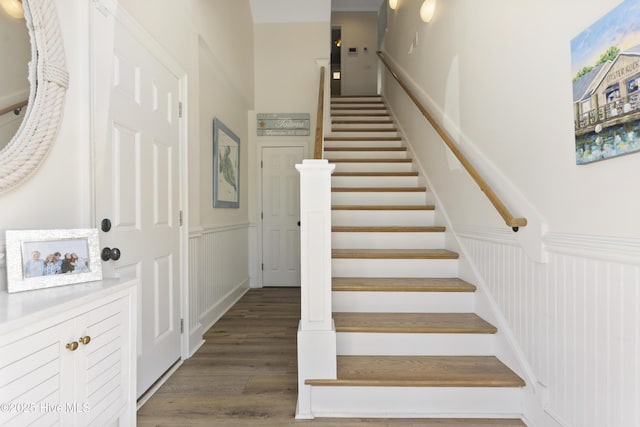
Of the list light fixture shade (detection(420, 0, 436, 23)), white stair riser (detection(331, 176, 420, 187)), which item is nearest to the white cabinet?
white stair riser (detection(331, 176, 420, 187))

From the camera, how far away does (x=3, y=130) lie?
1.15 m

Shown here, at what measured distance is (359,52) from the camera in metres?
7.95

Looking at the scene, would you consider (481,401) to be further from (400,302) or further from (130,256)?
(130,256)

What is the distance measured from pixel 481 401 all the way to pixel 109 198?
7.07 feet

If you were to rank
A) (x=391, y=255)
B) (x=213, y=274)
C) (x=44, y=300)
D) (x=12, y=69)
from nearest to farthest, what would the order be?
(x=44, y=300), (x=12, y=69), (x=391, y=255), (x=213, y=274)

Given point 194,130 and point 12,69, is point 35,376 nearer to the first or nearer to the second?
point 12,69

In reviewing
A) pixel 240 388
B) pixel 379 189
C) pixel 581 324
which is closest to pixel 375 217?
pixel 379 189

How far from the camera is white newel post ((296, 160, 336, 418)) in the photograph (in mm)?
1832

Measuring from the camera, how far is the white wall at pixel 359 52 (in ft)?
25.9

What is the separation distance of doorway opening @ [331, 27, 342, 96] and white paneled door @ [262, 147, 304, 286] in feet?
13.5

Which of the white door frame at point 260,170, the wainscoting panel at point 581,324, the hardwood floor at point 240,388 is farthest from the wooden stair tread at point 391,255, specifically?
the white door frame at point 260,170

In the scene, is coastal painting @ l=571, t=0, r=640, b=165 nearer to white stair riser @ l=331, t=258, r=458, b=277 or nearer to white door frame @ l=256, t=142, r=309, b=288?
white stair riser @ l=331, t=258, r=458, b=277

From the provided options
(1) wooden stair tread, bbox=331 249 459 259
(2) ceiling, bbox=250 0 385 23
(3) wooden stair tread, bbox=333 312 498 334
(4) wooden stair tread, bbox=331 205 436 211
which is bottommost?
(3) wooden stair tread, bbox=333 312 498 334

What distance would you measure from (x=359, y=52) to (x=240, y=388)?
770cm
